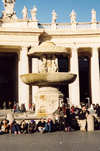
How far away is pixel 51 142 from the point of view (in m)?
13.7

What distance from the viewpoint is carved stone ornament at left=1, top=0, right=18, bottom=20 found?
47306 mm

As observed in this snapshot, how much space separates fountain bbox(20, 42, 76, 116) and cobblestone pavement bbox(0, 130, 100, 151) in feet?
13.1

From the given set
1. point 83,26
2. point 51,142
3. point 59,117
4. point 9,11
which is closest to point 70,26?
point 83,26

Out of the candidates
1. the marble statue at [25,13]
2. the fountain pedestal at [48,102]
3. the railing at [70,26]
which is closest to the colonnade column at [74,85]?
the railing at [70,26]

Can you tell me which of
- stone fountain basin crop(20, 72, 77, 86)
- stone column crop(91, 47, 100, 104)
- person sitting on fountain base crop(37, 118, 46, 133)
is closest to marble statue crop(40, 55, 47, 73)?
stone fountain basin crop(20, 72, 77, 86)

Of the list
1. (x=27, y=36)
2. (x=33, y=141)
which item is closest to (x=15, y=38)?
(x=27, y=36)

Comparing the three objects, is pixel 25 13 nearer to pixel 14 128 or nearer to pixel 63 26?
pixel 63 26

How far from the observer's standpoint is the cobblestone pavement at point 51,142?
12.3m

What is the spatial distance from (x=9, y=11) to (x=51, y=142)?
122 ft

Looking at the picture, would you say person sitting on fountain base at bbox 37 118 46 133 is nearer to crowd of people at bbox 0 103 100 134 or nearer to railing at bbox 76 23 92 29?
crowd of people at bbox 0 103 100 134

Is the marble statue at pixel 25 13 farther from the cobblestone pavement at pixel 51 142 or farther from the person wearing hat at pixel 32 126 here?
the cobblestone pavement at pixel 51 142

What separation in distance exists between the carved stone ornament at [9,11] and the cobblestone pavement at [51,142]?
33.7 meters

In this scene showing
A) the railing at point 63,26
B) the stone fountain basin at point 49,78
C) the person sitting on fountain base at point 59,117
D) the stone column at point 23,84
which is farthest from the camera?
the railing at point 63,26

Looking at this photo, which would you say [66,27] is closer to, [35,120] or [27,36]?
[27,36]
